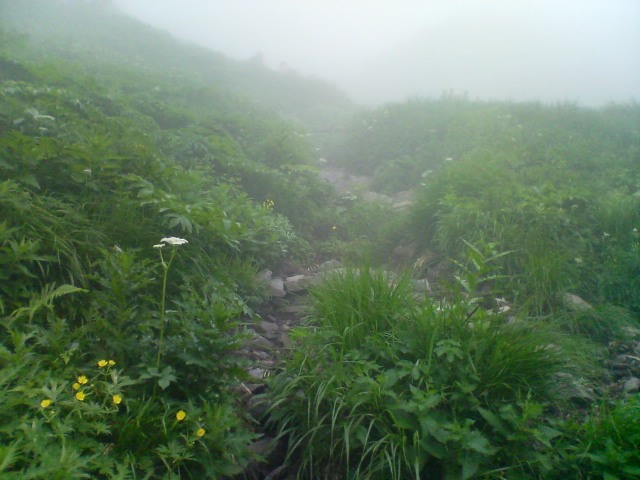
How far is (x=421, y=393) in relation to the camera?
264 centimetres

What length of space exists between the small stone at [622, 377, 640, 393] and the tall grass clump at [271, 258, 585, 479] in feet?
1.89

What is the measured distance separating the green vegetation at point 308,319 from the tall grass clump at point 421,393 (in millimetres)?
15

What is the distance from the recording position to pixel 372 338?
3.25m

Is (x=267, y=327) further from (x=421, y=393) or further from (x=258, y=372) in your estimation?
(x=421, y=393)

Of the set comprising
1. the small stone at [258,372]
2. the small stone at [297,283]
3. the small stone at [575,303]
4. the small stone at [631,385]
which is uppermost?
the small stone at [575,303]

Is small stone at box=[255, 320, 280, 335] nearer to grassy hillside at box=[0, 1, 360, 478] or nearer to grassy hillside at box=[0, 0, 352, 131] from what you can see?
grassy hillside at box=[0, 1, 360, 478]

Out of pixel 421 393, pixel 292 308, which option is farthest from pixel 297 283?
pixel 421 393

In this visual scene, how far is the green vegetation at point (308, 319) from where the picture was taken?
2.42 metres

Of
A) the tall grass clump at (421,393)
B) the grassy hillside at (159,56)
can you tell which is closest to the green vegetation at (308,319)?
the tall grass clump at (421,393)

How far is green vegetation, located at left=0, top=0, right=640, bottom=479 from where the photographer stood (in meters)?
2.42

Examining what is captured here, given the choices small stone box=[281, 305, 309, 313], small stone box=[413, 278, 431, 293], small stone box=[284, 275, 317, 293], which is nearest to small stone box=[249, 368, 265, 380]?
small stone box=[281, 305, 309, 313]

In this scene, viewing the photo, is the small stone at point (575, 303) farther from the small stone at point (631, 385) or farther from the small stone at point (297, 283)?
the small stone at point (297, 283)

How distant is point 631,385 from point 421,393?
1.87m

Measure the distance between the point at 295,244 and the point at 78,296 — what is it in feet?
10.4
